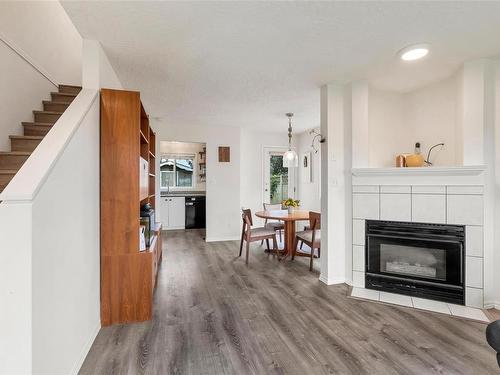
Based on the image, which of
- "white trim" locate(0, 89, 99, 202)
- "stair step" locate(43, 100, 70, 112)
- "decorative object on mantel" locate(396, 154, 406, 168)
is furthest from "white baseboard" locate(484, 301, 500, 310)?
"stair step" locate(43, 100, 70, 112)

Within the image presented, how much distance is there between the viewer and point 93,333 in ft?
6.26

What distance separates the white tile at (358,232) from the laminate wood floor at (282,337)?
0.57 meters

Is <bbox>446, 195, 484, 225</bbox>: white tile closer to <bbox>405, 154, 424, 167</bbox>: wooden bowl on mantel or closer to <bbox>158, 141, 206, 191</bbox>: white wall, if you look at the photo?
<bbox>405, 154, 424, 167</bbox>: wooden bowl on mantel

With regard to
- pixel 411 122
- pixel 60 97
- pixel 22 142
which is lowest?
pixel 22 142

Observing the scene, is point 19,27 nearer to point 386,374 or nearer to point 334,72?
point 334,72

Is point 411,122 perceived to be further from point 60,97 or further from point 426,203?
point 60,97

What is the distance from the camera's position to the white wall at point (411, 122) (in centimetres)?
284

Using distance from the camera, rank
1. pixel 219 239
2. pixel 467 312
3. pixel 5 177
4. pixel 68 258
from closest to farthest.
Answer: pixel 68 258 → pixel 5 177 → pixel 467 312 → pixel 219 239

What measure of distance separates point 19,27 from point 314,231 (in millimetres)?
3980

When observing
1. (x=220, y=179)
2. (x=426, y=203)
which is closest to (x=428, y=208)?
(x=426, y=203)

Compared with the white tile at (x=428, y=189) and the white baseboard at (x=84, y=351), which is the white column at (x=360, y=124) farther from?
the white baseboard at (x=84, y=351)

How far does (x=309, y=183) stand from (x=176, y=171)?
139 inches

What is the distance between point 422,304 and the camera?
2496mm

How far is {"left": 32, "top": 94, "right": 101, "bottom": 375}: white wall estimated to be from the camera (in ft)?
3.96
